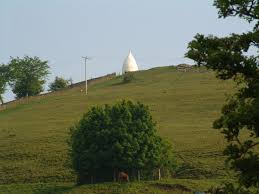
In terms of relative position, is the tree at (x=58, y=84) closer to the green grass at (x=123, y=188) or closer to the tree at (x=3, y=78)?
the tree at (x=3, y=78)

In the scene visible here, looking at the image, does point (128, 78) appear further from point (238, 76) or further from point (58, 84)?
point (238, 76)

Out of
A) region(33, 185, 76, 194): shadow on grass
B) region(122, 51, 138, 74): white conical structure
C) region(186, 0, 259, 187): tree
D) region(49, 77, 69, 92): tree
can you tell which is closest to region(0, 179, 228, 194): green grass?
region(33, 185, 76, 194): shadow on grass

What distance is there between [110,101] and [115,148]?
37.8 meters

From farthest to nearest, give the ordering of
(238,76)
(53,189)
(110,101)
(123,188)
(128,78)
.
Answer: (128,78) → (110,101) → (53,189) → (123,188) → (238,76)

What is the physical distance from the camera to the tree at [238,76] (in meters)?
13.1

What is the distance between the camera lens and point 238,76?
45.4 feet

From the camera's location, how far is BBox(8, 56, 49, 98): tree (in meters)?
112

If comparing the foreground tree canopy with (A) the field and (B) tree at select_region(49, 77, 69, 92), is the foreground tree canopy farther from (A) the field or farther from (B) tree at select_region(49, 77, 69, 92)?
(B) tree at select_region(49, 77, 69, 92)

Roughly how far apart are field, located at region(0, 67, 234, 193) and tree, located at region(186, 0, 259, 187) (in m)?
29.9

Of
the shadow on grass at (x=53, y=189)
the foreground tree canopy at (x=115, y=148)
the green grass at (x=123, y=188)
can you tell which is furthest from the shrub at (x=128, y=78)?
the shadow on grass at (x=53, y=189)

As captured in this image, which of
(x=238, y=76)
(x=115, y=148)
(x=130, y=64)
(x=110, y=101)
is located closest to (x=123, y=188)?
(x=115, y=148)

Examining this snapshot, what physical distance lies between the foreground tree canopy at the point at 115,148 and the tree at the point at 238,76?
112 ft

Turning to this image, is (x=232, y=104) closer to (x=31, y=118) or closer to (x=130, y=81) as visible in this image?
(x=31, y=118)

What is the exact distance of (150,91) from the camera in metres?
95.2
